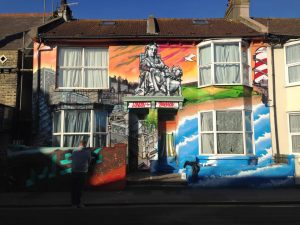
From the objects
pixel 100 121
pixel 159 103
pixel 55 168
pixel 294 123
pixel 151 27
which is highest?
pixel 151 27

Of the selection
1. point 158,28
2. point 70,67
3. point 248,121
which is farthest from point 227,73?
point 70,67

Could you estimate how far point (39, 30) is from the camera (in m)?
17.0

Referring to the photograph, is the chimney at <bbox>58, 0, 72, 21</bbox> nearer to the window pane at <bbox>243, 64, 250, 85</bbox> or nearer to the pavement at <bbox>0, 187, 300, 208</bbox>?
the window pane at <bbox>243, 64, 250, 85</bbox>

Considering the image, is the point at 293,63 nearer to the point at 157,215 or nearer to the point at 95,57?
the point at 95,57

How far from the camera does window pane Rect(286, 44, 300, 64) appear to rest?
54.6ft

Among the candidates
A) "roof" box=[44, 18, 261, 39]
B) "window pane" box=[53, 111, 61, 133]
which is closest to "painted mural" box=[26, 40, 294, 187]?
"window pane" box=[53, 111, 61, 133]

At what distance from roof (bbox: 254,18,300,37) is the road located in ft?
32.1

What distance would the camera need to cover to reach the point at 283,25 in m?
20.0

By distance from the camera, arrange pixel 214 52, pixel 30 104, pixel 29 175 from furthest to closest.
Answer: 1. pixel 30 104
2. pixel 214 52
3. pixel 29 175

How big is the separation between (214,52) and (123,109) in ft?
15.4

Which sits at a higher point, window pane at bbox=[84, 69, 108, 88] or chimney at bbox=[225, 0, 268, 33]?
chimney at bbox=[225, 0, 268, 33]

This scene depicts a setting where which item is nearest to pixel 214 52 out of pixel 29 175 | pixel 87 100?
pixel 87 100

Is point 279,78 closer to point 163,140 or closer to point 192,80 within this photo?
point 192,80

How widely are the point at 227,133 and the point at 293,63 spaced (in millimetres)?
4408
